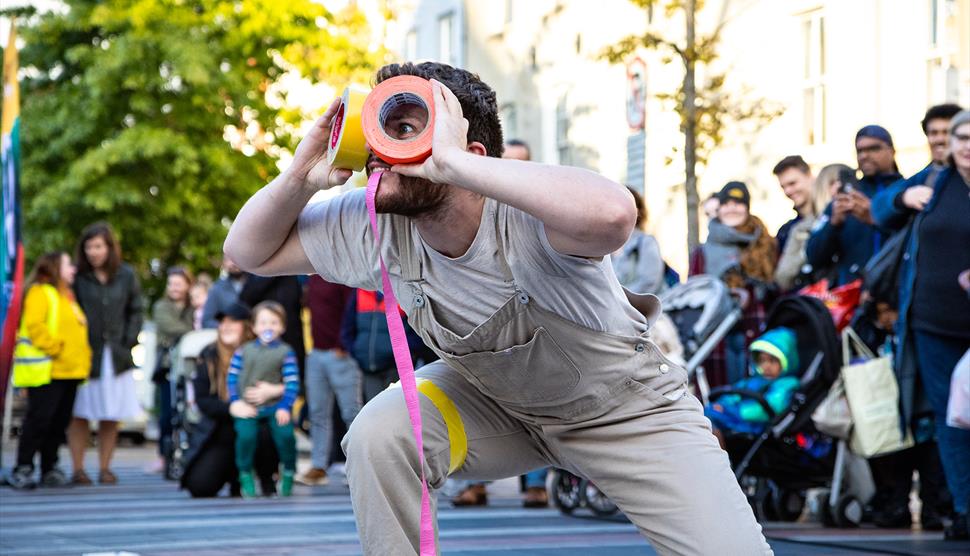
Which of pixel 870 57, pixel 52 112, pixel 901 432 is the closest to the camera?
pixel 901 432

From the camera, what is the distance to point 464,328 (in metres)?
4.29

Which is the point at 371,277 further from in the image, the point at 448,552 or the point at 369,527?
the point at 448,552

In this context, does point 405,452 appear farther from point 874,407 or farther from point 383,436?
point 874,407

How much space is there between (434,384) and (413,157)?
0.85 metres

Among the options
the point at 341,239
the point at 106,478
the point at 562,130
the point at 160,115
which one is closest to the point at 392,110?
the point at 341,239

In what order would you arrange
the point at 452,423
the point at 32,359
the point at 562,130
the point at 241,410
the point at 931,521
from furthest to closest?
the point at 562,130
the point at 32,359
the point at 241,410
the point at 931,521
the point at 452,423

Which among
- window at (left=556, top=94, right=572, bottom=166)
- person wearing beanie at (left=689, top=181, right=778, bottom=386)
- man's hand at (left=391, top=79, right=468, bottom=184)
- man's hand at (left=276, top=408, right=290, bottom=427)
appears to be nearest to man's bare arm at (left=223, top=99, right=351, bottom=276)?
man's hand at (left=391, top=79, right=468, bottom=184)

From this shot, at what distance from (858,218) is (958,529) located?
6.95ft

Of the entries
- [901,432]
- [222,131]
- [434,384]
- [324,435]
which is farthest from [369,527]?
[222,131]

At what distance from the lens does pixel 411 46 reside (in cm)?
3475

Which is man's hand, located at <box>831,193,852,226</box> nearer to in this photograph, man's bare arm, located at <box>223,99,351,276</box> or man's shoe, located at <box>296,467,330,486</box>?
man's shoe, located at <box>296,467,330,486</box>

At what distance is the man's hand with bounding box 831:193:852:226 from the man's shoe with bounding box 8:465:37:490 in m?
6.87

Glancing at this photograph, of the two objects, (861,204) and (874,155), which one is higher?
(874,155)

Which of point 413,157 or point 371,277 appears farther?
point 371,277
